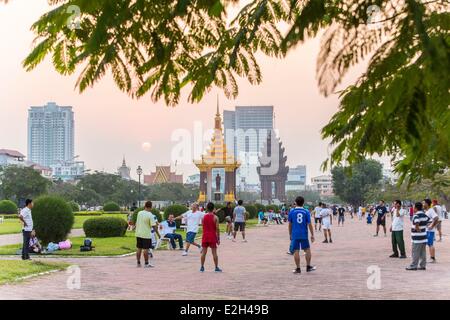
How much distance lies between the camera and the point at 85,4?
2797mm

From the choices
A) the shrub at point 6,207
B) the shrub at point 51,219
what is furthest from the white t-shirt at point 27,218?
the shrub at point 6,207

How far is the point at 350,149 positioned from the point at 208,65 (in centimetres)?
106

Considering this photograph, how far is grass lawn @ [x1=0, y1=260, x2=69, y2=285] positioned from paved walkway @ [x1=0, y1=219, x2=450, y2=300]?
0.39 metres

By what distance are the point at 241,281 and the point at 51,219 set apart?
8.47 m

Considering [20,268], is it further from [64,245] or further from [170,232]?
[170,232]

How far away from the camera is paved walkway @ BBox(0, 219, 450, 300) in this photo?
10445mm

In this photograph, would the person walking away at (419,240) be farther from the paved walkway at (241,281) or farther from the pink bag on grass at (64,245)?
the pink bag on grass at (64,245)

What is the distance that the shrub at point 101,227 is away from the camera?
85.3ft

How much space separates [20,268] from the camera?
1328cm

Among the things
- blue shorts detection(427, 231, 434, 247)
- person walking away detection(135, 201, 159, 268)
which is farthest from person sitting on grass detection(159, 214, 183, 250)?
blue shorts detection(427, 231, 434, 247)

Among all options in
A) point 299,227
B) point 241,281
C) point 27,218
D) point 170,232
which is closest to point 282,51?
point 241,281

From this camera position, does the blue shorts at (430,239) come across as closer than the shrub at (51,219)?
Yes

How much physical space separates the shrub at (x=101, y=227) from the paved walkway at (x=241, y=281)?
8.37 metres

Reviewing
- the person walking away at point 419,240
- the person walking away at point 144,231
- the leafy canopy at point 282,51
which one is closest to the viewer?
the leafy canopy at point 282,51
